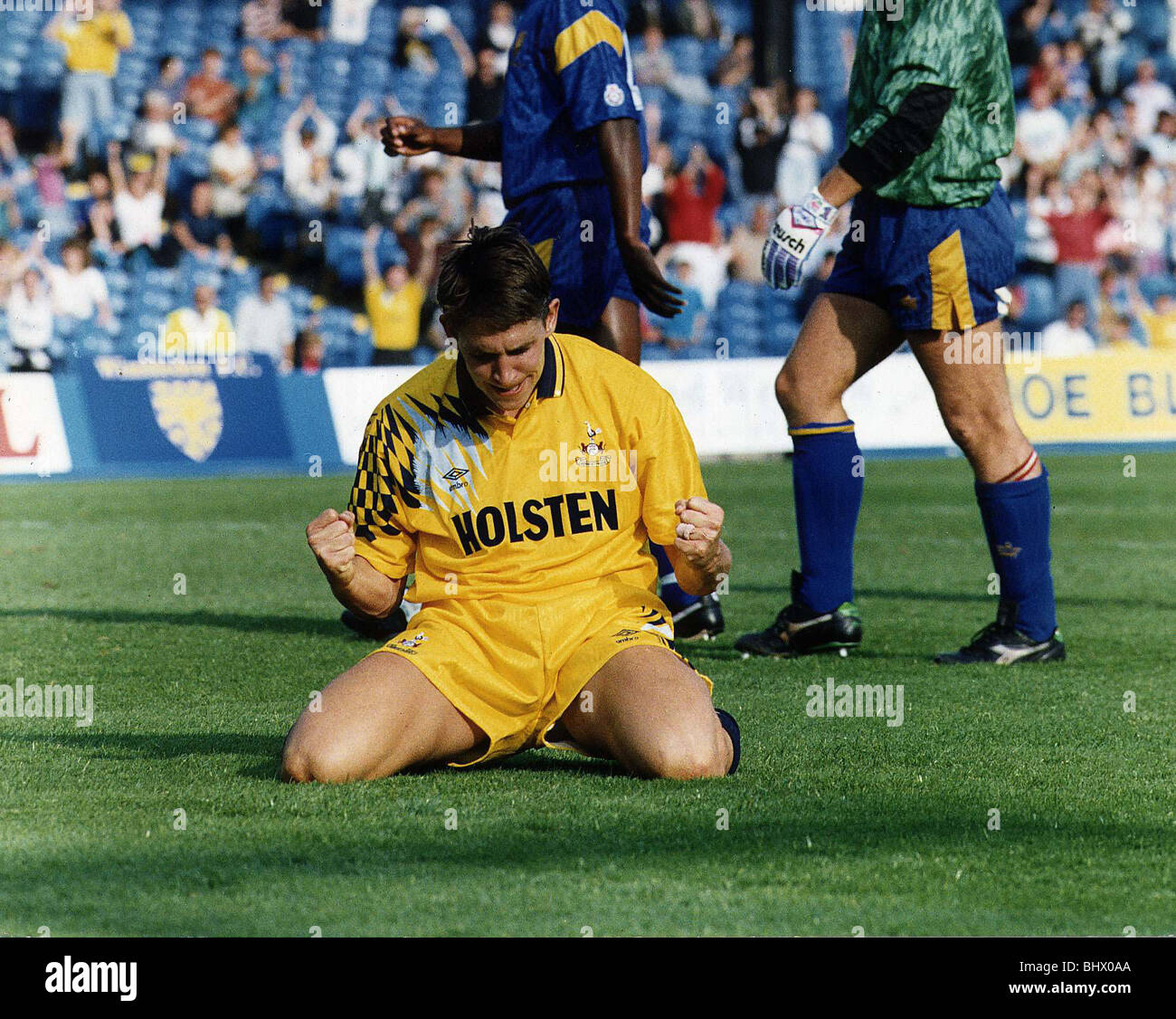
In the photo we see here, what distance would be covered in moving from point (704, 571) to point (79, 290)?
14367 mm

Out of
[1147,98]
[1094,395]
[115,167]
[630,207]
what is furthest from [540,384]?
[1147,98]

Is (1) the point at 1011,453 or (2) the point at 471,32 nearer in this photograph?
(1) the point at 1011,453

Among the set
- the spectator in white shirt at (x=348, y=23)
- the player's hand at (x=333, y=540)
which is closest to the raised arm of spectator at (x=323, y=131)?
the spectator in white shirt at (x=348, y=23)

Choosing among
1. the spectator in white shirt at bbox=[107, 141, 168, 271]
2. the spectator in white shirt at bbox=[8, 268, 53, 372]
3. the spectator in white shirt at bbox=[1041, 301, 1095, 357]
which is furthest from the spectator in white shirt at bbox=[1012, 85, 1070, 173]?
→ the spectator in white shirt at bbox=[8, 268, 53, 372]

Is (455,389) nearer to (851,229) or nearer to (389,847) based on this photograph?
(389,847)

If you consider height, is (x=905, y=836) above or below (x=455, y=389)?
below

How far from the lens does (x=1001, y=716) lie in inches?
191

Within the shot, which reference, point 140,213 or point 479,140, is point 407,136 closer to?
point 479,140

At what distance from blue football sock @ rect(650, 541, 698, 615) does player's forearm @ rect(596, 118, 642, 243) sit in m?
1.18

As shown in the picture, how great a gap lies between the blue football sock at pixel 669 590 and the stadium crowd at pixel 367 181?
10.2 m

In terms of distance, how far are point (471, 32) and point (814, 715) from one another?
17.1 meters

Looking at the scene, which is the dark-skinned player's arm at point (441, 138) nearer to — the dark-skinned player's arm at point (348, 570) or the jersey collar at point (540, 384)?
the jersey collar at point (540, 384)

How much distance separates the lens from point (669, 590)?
6.50 meters
